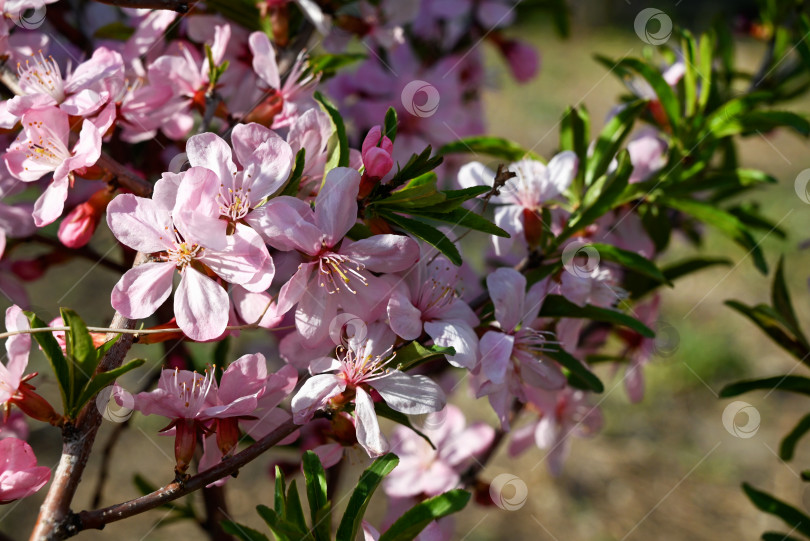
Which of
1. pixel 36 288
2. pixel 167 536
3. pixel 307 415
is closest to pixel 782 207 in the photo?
pixel 167 536

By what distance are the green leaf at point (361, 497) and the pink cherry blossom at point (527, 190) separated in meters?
0.35

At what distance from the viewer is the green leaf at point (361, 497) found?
0.75 m

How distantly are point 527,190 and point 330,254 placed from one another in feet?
1.13

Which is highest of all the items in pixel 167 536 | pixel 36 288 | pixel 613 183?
pixel 613 183

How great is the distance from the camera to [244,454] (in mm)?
731

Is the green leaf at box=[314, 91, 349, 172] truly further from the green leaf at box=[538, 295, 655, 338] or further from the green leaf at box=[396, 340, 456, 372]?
the green leaf at box=[538, 295, 655, 338]

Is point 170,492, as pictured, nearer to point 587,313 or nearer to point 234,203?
point 234,203

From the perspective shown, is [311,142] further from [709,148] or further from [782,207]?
[782,207]

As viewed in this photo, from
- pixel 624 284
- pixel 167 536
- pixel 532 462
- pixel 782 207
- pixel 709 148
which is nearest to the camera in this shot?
pixel 709 148

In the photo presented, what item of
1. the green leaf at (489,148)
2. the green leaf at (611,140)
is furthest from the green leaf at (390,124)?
the green leaf at (611,140)

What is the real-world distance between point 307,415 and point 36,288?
10.3 ft

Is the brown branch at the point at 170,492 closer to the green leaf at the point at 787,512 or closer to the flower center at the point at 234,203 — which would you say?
the flower center at the point at 234,203

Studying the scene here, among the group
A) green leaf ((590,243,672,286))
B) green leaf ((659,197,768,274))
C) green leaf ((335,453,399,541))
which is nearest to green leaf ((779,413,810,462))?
green leaf ((659,197,768,274))

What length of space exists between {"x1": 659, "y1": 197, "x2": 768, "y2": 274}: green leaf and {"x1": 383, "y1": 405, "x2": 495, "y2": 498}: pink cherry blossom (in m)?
0.47
